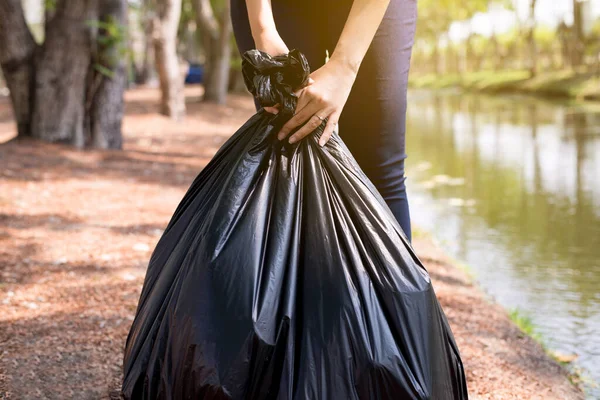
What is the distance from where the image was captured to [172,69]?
444 inches

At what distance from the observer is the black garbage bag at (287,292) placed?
4.57ft

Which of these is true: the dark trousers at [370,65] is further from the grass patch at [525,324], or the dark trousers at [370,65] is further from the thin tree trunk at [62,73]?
the thin tree trunk at [62,73]

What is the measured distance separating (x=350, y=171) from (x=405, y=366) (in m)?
0.45

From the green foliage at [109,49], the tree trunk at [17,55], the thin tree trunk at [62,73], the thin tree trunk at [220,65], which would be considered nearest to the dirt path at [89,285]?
the thin tree trunk at [62,73]

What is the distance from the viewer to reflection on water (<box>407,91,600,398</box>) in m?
3.44

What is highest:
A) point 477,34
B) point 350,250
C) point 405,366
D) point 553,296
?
point 477,34

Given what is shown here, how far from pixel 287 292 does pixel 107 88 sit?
20.5ft

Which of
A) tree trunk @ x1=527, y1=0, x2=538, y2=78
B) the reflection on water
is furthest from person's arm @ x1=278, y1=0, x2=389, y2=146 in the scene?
tree trunk @ x1=527, y1=0, x2=538, y2=78

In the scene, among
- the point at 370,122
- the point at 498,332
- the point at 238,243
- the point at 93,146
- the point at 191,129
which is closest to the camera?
the point at 238,243

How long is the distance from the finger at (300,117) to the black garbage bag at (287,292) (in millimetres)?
27

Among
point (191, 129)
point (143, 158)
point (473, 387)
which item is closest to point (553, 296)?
point (473, 387)

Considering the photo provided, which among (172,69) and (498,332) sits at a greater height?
(172,69)

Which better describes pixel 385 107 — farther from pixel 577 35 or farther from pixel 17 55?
pixel 577 35

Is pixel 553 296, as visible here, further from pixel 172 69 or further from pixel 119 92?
pixel 172 69
